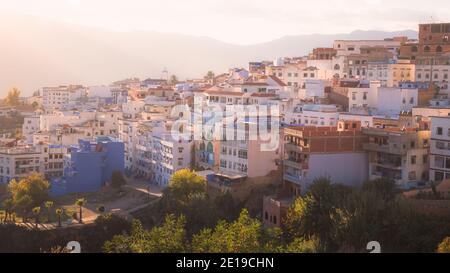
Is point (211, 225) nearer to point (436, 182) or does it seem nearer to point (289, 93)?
point (436, 182)

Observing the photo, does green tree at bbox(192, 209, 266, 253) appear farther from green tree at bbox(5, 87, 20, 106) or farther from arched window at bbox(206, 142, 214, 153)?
green tree at bbox(5, 87, 20, 106)

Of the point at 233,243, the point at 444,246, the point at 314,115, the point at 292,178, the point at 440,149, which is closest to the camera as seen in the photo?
the point at 233,243

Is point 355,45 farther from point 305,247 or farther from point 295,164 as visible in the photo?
point 305,247

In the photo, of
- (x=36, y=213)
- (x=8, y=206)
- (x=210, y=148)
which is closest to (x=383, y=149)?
(x=210, y=148)

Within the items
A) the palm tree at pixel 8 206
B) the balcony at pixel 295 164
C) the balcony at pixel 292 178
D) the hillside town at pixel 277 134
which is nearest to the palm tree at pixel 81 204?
the hillside town at pixel 277 134

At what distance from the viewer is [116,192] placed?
16.9 metres

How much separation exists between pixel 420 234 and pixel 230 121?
20.6 ft

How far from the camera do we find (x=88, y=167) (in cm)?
1759

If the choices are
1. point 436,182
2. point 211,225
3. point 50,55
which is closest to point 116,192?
point 211,225

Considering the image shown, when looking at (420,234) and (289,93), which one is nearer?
(420,234)

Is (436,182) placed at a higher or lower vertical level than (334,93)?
lower

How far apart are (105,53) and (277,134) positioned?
67.2m

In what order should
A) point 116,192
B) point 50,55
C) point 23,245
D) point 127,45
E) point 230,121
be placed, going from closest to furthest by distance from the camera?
point 23,245 < point 230,121 < point 116,192 < point 50,55 < point 127,45

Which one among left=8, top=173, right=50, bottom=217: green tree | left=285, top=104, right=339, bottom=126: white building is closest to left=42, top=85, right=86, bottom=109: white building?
left=8, top=173, right=50, bottom=217: green tree
